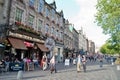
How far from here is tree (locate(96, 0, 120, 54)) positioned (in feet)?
98.3

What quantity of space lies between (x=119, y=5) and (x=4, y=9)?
17.5m

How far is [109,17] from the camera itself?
30.7m

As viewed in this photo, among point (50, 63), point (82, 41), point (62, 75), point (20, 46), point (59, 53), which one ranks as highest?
point (82, 41)

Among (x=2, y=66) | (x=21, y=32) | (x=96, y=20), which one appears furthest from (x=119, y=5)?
(x=2, y=66)

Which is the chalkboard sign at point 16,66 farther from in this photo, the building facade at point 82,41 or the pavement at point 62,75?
the building facade at point 82,41

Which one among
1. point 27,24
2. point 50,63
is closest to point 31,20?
point 27,24

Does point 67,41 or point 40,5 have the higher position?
point 40,5

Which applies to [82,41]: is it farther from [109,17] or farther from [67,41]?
[109,17]

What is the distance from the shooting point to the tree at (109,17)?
1179 inches

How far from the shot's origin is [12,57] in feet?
69.6

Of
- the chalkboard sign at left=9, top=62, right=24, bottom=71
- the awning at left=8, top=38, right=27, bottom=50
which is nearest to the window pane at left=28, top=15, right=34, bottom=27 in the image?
the awning at left=8, top=38, right=27, bottom=50

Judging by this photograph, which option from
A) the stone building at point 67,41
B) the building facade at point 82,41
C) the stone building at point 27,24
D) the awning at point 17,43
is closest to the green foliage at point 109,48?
the stone building at point 67,41

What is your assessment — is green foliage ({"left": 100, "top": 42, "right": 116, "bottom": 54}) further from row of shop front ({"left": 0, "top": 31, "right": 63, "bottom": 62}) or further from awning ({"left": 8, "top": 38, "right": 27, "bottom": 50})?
awning ({"left": 8, "top": 38, "right": 27, "bottom": 50})

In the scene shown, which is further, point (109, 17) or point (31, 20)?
point (109, 17)
